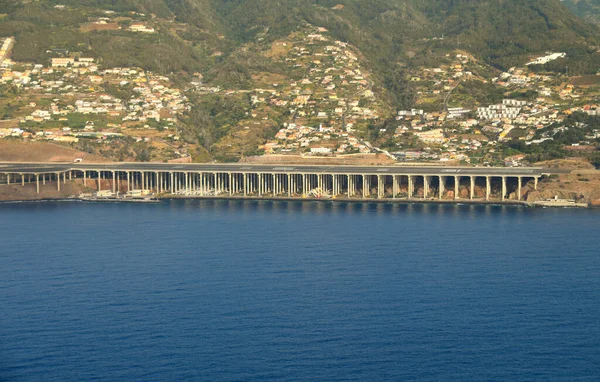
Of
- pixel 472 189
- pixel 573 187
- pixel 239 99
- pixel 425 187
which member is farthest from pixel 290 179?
pixel 239 99

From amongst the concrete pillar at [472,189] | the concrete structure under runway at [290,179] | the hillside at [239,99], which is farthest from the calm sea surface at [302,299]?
the hillside at [239,99]

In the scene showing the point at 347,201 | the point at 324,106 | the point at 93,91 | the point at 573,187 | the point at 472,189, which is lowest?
the point at 347,201

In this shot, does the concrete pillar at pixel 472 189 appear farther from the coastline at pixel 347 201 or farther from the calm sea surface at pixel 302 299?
the calm sea surface at pixel 302 299

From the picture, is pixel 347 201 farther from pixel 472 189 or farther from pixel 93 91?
pixel 93 91

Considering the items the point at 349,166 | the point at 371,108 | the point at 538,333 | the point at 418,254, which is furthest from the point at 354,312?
the point at 371,108

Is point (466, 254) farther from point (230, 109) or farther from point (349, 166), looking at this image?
point (230, 109)

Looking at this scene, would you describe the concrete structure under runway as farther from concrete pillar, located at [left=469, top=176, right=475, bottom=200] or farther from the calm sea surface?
the calm sea surface
